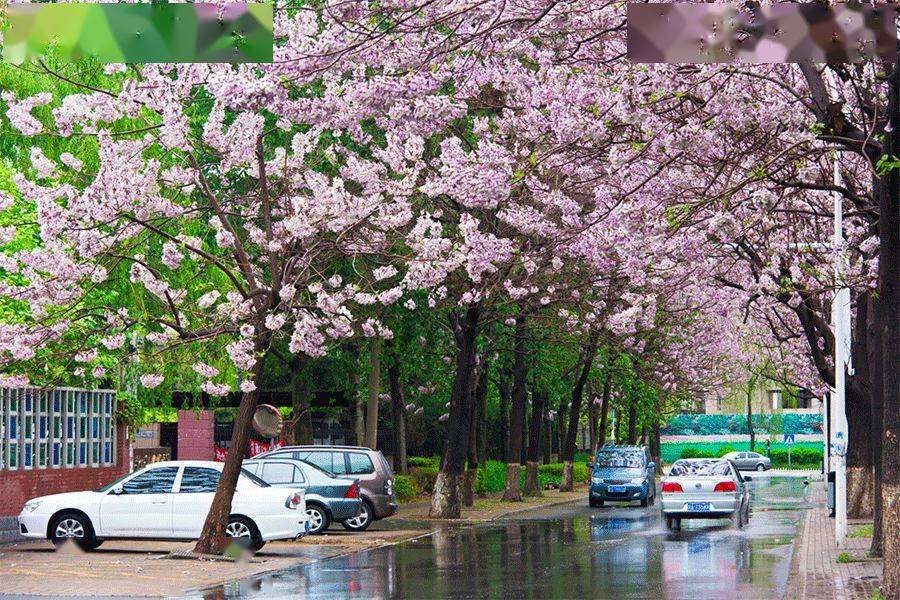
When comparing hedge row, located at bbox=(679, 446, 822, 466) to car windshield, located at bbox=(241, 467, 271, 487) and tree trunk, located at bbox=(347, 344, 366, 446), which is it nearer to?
tree trunk, located at bbox=(347, 344, 366, 446)

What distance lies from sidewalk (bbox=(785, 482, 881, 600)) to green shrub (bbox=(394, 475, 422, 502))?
1617 centimetres

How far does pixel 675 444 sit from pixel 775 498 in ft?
180

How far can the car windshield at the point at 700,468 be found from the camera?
31.7 meters

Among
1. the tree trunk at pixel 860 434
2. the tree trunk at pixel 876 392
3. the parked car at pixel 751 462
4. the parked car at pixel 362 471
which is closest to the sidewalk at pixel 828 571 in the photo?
the tree trunk at pixel 876 392

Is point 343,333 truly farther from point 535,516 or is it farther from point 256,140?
point 535,516

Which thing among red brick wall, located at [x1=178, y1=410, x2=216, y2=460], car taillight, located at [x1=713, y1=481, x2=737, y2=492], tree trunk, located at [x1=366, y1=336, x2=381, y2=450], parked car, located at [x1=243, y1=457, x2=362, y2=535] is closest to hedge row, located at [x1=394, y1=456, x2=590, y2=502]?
tree trunk, located at [x1=366, y1=336, x2=381, y2=450]

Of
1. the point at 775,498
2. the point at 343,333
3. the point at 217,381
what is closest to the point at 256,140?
the point at 343,333

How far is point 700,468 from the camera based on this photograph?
106 feet

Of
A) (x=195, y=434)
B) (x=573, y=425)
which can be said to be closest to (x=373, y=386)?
(x=195, y=434)

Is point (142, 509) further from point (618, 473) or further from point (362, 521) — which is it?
point (618, 473)

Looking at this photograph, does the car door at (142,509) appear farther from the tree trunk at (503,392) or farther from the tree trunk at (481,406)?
the tree trunk at (503,392)

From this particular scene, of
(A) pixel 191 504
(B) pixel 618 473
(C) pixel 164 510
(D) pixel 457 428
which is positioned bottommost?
(B) pixel 618 473

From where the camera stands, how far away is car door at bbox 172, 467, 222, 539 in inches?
909

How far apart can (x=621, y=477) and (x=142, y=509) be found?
23.2 m
